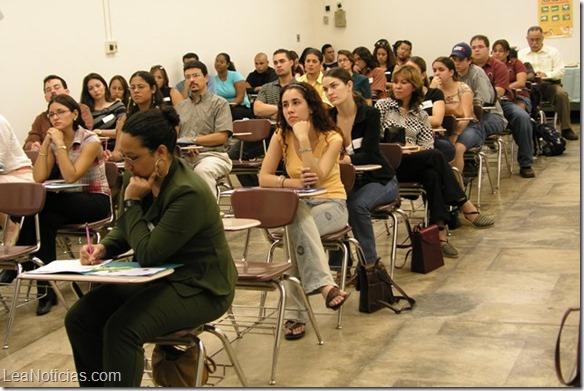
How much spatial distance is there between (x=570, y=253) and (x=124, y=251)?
331 cm

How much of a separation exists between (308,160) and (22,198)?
5.34ft

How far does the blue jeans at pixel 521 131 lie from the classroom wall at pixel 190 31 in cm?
438

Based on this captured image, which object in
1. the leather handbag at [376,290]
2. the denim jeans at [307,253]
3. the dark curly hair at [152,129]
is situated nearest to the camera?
the dark curly hair at [152,129]

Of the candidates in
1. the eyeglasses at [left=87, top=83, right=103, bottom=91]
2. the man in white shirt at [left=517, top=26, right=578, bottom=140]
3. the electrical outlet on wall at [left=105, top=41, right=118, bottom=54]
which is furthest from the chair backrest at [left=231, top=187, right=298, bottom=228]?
the man in white shirt at [left=517, top=26, right=578, bottom=140]

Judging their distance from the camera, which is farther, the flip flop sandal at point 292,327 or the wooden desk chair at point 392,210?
the wooden desk chair at point 392,210

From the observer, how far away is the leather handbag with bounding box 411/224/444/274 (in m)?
5.19

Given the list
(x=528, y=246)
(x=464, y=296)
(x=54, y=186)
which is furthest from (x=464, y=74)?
(x=54, y=186)

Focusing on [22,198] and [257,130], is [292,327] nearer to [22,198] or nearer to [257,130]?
[22,198]

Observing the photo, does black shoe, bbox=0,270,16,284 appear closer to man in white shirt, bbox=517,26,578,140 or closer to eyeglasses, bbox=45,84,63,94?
eyeglasses, bbox=45,84,63,94

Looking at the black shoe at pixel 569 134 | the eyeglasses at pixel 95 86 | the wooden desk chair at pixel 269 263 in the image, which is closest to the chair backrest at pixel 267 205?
the wooden desk chair at pixel 269 263

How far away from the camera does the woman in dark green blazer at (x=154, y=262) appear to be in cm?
287

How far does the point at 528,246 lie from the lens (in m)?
5.72

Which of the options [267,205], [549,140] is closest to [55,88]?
[267,205]

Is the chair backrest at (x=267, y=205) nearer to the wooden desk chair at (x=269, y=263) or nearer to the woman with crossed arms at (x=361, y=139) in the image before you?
the wooden desk chair at (x=269, y=263)
